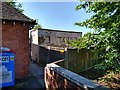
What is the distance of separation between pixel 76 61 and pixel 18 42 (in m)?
3.52

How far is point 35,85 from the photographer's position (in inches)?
312

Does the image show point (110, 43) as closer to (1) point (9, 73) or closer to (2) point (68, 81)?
(2) point (68, 81)

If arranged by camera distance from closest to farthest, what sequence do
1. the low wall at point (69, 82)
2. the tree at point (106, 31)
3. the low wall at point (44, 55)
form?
1. the low wall at point (69, 82)
2. the tree at point (106, 31)
3. the low wall at point (44, 55)

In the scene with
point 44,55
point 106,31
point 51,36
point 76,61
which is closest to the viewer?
point 106,31

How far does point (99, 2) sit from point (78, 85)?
245 centimetres

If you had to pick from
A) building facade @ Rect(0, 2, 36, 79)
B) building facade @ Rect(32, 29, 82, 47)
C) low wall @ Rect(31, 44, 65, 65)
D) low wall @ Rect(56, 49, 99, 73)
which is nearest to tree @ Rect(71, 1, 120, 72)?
low wall @ Rect(56, 49, 99, 73)

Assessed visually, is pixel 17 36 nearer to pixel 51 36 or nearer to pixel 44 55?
pixel 44 55

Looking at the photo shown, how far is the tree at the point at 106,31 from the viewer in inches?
170

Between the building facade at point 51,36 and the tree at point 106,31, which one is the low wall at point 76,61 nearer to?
the tree at point 106,31

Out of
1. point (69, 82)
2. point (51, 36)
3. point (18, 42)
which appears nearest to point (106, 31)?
point (69, 82)

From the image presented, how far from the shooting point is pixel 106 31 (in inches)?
177

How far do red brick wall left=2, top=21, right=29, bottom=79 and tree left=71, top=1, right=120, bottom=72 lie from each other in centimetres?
506

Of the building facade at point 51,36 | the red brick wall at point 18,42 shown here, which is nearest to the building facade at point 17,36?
the red brick wall at point 18,42

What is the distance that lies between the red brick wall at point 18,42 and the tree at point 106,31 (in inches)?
199
